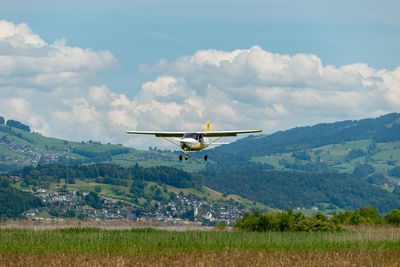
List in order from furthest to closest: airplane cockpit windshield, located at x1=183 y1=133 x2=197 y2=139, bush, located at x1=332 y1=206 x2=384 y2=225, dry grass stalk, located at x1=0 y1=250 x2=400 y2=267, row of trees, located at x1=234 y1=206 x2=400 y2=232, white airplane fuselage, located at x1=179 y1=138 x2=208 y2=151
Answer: bush, located at x1=332 y1=206 x2=384 y2=225
row of trees, located at x1=234 y1=206 x2=400 y2=232
airplane cockpit windshield, located at x1=183 y1=133 x2=197 y2=139
white airplane fuselage, located at x1=179 y1=138 x2=208 y2=151
dry grass stalk, located at x1=0 y1=250 x2=400 y2=267

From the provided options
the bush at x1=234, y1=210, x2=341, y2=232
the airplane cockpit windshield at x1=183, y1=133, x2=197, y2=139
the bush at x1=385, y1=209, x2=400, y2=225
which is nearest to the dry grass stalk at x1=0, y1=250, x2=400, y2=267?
the airplane cockpit windshield at x1=183, y1=133, x2=197, y2=139

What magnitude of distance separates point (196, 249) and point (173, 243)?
3982 millimetres

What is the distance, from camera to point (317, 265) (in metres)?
46.0

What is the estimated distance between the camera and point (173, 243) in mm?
59906

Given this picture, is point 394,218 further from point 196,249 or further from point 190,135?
point 196,249

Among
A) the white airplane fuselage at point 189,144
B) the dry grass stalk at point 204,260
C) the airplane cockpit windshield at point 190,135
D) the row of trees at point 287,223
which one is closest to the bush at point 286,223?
the row of trees at point 287,223

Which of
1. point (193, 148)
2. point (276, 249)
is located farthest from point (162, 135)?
point (276, 249)

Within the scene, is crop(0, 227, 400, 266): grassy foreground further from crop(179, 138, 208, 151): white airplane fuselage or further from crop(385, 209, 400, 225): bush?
crop(385, 209, 400, 225): bush

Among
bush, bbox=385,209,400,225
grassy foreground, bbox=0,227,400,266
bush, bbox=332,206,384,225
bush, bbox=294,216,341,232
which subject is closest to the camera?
grassy foreground, bbox=0,227,400,266

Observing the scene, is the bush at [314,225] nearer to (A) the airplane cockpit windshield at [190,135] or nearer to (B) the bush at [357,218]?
(B) the bush at [357,218]

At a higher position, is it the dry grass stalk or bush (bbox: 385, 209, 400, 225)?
bush (bbox: 385, 209, 400, 225)

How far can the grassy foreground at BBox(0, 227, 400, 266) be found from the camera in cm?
4697

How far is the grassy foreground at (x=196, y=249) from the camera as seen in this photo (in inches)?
1849

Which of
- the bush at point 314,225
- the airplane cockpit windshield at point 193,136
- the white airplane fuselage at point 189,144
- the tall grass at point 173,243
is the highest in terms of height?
the airplane cockpit windshield at point 193,136
